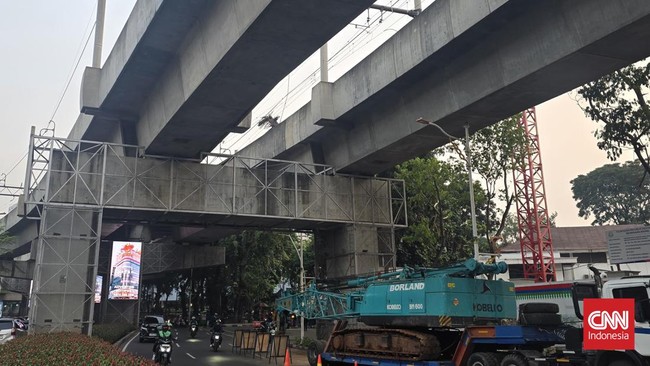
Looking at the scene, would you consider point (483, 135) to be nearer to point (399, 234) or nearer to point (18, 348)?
point (399, 234)

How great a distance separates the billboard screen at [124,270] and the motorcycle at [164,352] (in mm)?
27766

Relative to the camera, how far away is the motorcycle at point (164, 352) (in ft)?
62.1

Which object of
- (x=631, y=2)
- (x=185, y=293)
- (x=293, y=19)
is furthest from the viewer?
(x=185, y=293)

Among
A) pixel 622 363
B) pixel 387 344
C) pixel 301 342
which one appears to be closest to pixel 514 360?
pixel 622 363

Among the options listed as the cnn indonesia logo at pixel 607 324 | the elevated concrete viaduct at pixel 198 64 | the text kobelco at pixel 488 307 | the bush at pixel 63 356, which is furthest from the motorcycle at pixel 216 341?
the cnn indonesia logo at pixel 607 324

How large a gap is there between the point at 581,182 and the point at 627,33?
251 feet

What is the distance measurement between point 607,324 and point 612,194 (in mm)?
78906

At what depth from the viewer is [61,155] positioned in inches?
875

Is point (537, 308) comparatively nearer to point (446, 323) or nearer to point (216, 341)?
point (446, 323)

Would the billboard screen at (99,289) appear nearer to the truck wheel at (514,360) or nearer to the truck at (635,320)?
the truck wheel at (514,360)

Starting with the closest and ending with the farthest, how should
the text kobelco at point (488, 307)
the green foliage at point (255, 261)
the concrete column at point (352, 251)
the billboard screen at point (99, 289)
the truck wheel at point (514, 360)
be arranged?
the truck wheel at point (514, 360) < the text kobelco at point (488, 307) < the concrete column at point (352, 251) < the billboard screen at point (99, 289) < the green foliage at point (255, 261)

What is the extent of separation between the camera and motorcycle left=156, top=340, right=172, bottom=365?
1892cm

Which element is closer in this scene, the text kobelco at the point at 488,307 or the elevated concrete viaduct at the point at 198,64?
the elevated concrete viaduct at the point at 198,64

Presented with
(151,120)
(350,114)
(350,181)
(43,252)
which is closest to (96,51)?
(151,120)
